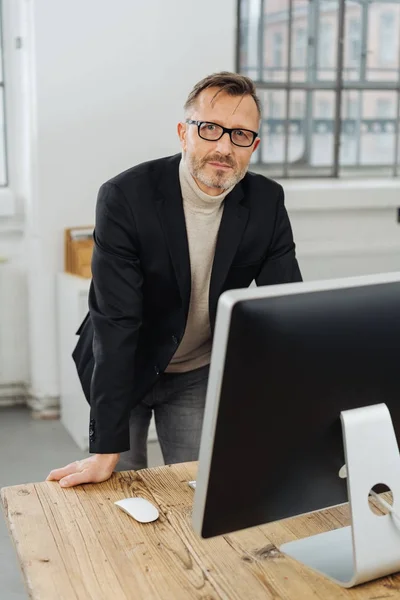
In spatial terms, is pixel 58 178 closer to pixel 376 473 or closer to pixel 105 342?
pixel 105 342

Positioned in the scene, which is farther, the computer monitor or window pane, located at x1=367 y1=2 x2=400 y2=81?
window pane, located at x1=367 y1=2 x2=400 y2=81

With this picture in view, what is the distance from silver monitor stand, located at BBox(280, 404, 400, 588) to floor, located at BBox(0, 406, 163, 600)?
1.98m

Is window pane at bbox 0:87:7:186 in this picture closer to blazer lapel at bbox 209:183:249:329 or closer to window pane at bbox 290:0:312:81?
window pane at bbox 290:0:312:81

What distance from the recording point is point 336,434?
4.26 ft

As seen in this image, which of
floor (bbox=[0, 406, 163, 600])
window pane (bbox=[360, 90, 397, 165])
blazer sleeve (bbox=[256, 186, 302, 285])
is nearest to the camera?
blazer sleeve (bbox=[256, 186, 302, 285])

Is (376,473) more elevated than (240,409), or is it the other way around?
(240,409)

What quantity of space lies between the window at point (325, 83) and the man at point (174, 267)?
2749 millimetres

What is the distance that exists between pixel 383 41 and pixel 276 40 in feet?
2.40

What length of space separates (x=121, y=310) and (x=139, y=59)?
2521 mm

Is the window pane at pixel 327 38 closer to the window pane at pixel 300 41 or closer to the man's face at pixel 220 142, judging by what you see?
the window pane at pixel 300 41

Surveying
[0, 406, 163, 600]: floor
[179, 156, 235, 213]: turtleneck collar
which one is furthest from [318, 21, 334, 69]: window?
[179, 156, 235, 213]: turtleneck collar

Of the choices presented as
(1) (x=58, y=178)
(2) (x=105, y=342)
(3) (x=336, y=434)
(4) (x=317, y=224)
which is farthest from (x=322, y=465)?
(4) (x=317, y=224)

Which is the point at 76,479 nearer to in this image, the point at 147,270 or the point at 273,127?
the point at 147,270

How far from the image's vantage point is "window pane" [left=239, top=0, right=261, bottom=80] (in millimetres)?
Answer: 4586
